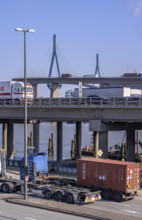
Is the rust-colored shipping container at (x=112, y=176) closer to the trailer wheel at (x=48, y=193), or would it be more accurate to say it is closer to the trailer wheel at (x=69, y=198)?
the trailer wheel at (x=69, y=198)

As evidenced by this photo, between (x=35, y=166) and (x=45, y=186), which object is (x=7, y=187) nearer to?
(x=45, y=186)

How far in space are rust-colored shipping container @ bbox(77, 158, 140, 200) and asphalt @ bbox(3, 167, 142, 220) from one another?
6.13ft

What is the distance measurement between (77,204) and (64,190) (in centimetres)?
160

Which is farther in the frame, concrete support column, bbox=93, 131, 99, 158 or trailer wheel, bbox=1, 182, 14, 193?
concrete support column, bbox=93, 131, 99, 158

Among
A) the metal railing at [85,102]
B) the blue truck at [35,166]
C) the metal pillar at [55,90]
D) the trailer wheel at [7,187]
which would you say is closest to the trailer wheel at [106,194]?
the trailer wheel at [7,187]

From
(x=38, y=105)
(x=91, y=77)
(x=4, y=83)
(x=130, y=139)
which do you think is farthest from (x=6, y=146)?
(x=91, y=77)

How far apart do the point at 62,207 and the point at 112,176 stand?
229 inches

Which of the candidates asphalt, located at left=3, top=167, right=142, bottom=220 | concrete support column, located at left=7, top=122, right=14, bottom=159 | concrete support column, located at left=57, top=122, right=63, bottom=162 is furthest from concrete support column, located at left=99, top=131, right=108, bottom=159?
asphalt, located at left=3, top=167, right=142, bottom=220

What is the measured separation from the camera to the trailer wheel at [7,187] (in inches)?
1411

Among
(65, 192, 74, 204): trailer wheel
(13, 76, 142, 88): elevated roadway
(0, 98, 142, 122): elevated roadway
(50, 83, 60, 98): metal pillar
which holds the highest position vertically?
(13, 76, 142, 88): elevated roadway

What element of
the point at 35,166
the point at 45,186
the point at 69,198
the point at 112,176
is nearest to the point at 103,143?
the point at 35,166

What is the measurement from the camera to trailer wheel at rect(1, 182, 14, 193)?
3583cm

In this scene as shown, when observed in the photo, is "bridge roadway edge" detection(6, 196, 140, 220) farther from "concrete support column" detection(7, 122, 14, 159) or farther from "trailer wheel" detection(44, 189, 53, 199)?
"concrete support column" detection(7, 122, 14, 159)

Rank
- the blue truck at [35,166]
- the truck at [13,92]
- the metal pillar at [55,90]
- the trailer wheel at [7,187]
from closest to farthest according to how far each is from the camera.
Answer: the trailer wheel at [7,187] → the blue truck at [35,166] → the truck at [13,92] → the metal pillar at [55,90]
